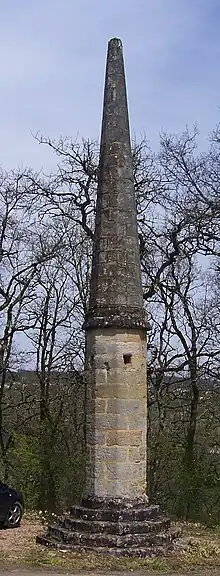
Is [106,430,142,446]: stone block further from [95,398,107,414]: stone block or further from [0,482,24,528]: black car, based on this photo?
[0,482,24,528]: black car

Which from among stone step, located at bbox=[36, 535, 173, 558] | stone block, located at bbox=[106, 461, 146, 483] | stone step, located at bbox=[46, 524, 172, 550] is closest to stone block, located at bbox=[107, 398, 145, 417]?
stone block, located at bbox=[106, 461, 146, 483]

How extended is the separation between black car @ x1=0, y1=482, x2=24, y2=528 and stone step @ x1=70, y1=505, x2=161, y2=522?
10.8ft

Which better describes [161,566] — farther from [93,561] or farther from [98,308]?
[98,308]

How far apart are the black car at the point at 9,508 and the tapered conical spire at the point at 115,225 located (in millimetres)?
4959

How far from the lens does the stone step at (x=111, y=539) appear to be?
13.2 meters

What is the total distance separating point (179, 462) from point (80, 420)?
3.51m

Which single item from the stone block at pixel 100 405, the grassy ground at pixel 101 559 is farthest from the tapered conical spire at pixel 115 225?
the grassy ground at pixel 101 559

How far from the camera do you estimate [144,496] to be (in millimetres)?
14188

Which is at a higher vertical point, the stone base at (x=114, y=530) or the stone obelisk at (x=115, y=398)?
the stone obelisk at (x=115, y=398)

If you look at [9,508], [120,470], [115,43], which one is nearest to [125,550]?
[120,470]

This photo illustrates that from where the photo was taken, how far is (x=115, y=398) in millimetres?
14008

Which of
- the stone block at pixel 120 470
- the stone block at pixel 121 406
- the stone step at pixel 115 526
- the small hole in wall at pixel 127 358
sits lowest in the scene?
the stone step at pixel 115 526

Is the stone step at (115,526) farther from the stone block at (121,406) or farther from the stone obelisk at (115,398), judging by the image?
the stone block at (121,406)

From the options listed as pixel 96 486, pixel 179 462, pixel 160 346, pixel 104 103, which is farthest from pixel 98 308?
pixel 160 346
